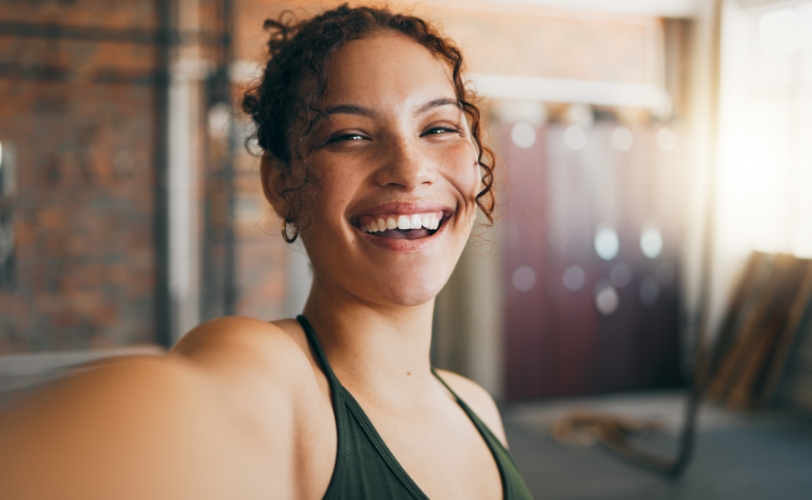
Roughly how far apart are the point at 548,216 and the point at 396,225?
5.09m

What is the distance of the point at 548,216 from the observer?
18.9ft

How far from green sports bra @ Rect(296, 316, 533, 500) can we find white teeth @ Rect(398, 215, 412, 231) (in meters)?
0.20

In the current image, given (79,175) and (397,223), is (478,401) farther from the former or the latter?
(79,175)

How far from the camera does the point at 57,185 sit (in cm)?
480

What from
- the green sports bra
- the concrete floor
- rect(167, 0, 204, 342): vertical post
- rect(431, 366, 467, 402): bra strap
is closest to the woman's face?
the green sports bra

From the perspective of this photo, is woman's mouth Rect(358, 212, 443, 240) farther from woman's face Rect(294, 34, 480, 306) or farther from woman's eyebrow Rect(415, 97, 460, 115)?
woman's eyebrow Rect(415, 97, 460, 115)

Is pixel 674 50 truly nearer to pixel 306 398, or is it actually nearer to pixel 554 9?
pixel 554 9

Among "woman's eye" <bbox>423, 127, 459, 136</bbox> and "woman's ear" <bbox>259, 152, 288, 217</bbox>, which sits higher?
"woman's eye" <bbox>423, 127, 459, 136</bbox>

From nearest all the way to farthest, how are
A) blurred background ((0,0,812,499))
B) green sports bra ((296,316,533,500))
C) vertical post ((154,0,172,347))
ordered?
green sports bra ((296,316,533,500)) < blurred background ((0,0,812,499)) < vertical post ((154,0,172,347))

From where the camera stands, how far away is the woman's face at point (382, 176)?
2.79 ft

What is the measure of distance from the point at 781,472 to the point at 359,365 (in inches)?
169

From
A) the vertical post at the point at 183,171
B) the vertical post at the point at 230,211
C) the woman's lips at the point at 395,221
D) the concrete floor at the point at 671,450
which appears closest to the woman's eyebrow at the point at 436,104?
the woman's lips at the point at 395,221

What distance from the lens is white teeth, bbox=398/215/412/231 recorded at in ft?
2.78

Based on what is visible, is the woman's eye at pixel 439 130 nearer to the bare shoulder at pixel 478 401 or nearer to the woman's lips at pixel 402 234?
the woman's lips at pixel 402 234
